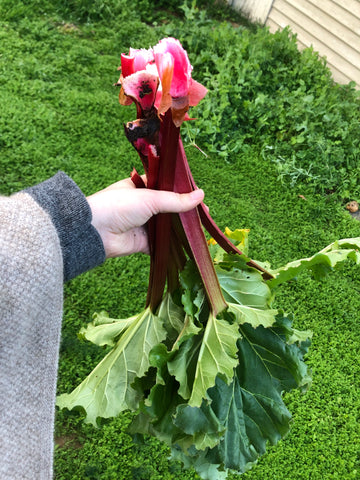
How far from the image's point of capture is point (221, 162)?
436 cm

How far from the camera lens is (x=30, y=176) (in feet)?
12.3

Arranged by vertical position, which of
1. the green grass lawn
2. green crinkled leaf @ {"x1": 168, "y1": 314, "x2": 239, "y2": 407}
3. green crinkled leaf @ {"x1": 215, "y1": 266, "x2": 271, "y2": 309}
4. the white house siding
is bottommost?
the green grass lawn

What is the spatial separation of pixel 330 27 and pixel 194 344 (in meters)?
5.20

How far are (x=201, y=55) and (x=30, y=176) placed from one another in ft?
7.95

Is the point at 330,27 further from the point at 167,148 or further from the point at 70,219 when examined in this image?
the point at 70,219

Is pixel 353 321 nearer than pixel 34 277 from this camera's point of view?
No

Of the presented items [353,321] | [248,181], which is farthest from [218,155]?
[353,321]

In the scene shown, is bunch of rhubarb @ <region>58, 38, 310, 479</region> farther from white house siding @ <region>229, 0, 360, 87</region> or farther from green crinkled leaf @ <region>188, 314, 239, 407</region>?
white house siding @ <region>229, 0, 360, 87</region>

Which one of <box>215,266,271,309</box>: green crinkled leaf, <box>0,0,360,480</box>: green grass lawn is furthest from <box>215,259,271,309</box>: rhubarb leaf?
<box>0,0,360,480</box>: green grass lawn

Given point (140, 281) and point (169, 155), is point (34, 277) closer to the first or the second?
point (169, 155)

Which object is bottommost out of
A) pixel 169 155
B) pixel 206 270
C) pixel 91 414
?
pixel 91 414

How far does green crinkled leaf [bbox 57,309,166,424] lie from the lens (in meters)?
1.77

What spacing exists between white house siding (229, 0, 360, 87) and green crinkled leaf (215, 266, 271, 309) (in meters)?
4.43

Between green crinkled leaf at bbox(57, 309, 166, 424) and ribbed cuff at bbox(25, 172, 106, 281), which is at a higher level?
ribbed cuff at bbox(25, 172, 106, 281)
